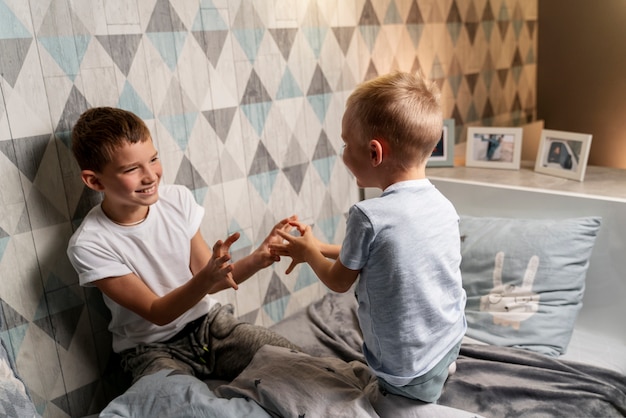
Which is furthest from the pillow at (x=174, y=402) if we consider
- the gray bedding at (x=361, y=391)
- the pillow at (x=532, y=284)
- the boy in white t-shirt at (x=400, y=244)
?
the pillow at (x=532, y=284)

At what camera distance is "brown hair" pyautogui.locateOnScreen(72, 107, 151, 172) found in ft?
4.69

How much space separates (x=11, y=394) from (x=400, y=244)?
866 mm

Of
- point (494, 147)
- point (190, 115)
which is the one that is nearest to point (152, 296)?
point (190, 115)

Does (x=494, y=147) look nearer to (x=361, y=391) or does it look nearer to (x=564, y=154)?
(x=564, y=154)

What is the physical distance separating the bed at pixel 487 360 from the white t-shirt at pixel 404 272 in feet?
0.50

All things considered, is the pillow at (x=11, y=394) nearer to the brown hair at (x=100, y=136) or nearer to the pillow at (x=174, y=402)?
the pillow at (x=174, y=402)

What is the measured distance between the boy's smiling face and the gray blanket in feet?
2.33

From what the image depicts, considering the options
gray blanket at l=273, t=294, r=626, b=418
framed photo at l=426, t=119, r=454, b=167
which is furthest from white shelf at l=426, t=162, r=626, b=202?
gray blanket at l=273, t=294, r=626, b=418

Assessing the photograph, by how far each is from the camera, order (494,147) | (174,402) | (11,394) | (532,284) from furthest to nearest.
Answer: (494,147), (532,284), (174,402), (11,394)

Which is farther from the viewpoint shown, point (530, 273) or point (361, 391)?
point (530, 273)

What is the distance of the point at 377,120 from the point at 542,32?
84.3 inches

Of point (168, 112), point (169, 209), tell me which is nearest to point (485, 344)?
point (169, 209)

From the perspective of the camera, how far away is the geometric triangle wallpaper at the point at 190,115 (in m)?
1.47

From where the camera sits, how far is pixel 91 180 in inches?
57.7
